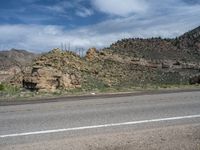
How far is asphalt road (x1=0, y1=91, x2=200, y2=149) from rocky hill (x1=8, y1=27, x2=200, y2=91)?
12.7 meters

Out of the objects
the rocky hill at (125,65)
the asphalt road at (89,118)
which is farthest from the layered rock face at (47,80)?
the asphalt road at (89,118)

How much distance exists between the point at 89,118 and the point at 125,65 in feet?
154

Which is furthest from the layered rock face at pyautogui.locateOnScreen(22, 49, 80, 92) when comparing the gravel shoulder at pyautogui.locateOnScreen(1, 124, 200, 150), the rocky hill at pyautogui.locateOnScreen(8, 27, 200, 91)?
the gravel shoulder at pyautogui.locateOnScreen(1, 124, 200, 150)

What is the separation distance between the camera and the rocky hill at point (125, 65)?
94.5 feet

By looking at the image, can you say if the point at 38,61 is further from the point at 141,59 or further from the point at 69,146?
the point at 69,146

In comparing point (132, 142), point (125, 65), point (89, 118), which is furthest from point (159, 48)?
point (132, 142)

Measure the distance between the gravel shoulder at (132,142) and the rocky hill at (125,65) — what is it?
17255 mm

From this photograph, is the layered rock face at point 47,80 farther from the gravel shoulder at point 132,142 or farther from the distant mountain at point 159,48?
the distant mountain at point 159,48

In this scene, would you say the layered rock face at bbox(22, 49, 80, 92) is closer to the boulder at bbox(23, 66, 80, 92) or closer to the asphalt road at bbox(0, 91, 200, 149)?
the boulder at bbox(23, 66, 80, 92)

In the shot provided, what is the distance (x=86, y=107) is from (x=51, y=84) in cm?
1434

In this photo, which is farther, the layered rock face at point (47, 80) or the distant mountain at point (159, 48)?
the distant mountain at point (159, 48)

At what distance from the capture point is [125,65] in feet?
185

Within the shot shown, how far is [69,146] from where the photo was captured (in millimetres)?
6605

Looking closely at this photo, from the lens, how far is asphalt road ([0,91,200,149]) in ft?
25.8
